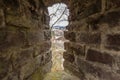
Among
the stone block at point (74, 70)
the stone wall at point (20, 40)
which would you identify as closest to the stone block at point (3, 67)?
the stone wall at point (20, 40)

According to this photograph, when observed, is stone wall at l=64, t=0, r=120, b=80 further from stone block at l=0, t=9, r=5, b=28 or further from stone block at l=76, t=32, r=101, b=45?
stone block at l=0, t=9, r=5, b=28

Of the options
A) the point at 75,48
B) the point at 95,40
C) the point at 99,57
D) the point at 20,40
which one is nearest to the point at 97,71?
the point at 99,57

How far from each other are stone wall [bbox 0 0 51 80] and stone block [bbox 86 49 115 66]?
0.56m

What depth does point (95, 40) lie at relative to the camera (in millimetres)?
1331

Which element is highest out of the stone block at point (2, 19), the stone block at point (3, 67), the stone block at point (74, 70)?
the stone block at point (2, 19)

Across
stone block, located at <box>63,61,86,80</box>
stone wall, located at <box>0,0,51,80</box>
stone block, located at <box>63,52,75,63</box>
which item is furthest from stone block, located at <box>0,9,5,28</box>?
stone block, located at <box>63,52,75,63</box>

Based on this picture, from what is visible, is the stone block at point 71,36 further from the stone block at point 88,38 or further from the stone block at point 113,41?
the stone block at point 113,41

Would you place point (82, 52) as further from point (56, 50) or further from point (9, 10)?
point (56, 50)

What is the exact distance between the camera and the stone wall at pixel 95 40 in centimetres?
107

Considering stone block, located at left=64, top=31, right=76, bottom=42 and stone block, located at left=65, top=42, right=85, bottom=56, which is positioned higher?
stone block, located at left=64, top=31, right=76, bottom=42

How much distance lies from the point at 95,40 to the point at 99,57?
0.16 metres

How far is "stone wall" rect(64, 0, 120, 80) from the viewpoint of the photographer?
1.07 m

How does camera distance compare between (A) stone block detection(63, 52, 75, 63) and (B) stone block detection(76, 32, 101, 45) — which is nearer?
(B) stone block detection(76, 32, 101, 45)

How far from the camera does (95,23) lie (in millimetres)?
1323
